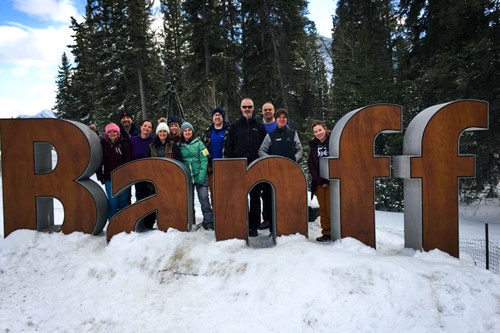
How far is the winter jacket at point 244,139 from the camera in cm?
515

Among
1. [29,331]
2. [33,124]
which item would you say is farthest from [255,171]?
[33,124]

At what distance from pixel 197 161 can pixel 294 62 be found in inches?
589

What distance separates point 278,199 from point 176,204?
1554 mm

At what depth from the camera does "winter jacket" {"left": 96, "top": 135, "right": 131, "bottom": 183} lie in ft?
17.8

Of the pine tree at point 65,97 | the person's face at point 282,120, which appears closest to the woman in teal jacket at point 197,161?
the person's face at point 282,120

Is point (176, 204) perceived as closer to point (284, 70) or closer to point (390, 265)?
point (390, 265)

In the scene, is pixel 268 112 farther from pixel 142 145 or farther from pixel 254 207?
pixel 142 145

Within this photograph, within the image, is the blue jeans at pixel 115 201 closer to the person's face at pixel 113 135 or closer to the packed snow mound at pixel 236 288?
the person's face at pixel 113 135

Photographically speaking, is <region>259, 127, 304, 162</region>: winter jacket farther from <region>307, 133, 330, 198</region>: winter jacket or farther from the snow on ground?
the snow on ground

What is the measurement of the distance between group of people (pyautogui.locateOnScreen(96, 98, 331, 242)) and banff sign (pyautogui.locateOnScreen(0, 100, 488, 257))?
1.02ft

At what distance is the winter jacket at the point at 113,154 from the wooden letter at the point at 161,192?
0.62 metres

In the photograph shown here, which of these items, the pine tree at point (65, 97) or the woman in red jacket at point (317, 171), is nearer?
the woman in red jacket at point (317, 171)

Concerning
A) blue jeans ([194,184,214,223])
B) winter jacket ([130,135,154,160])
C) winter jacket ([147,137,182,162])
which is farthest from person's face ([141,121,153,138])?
blue jeans ([194,184,214,223])

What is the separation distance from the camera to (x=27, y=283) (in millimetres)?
4125
